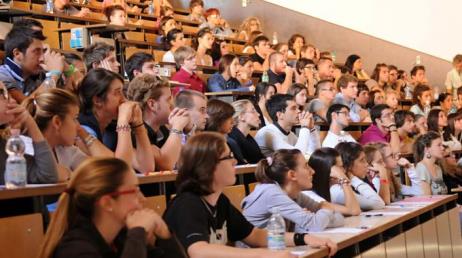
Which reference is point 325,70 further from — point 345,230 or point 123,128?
A: point 123,128

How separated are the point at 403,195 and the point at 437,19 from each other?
6.26 metres

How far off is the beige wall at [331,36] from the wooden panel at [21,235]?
10.6m

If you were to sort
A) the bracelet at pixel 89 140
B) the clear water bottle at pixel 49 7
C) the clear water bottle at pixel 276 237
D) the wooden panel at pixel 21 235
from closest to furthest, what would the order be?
the wooden panel at pixel 21 235, the clear water bottle at pixel 276 237, the bracelet at pixel 89 140, the clear water bottle at pixel 49 7

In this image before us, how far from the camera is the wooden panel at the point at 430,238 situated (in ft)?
16.5

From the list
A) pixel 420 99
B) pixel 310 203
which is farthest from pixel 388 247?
pixel 420 99

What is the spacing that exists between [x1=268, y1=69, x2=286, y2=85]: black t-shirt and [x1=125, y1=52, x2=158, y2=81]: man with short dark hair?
286cm

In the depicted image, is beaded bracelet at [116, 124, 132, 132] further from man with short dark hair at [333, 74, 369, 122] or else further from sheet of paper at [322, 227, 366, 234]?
man with short dark hair at [333, 74, 369, 122]

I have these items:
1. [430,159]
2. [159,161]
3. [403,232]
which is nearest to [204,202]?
[159,161]

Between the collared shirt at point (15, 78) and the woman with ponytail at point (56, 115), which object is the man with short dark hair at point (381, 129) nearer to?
the collared shirt at point (15, 78)

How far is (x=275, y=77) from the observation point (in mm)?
9023

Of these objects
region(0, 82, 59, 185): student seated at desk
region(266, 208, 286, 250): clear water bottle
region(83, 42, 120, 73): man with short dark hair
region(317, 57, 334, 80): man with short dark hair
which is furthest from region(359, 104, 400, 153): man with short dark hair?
region(0, 82, 59, 185): student seated at desk

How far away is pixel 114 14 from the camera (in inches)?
330

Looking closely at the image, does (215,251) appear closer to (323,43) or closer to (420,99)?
(420,99)

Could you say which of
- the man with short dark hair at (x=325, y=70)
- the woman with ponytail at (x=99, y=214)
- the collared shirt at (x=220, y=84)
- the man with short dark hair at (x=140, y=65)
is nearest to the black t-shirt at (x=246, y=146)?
the man with short dark hair at (x=140, y=65)
